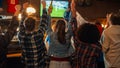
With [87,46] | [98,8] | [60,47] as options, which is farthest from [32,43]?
[98,8]

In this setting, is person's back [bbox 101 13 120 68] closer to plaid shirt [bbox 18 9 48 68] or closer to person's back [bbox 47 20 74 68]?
A: person's back [bbox 47 20 74 68]

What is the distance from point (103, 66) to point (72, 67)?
432mm

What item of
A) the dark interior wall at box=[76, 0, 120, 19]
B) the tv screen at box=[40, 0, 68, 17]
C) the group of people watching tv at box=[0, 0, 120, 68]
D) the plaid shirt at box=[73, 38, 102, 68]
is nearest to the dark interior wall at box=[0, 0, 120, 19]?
the dark interior wall at box=[76, 0, 120, 19]

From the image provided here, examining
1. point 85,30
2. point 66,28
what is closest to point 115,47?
point 85,30

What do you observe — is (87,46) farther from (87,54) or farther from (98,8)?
(98,8)

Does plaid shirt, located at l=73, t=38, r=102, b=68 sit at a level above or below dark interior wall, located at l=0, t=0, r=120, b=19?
below

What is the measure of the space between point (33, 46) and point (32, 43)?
35 mm

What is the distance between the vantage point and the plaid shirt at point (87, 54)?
2787 millimetres

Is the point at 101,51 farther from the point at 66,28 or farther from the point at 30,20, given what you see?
the point at 30,20

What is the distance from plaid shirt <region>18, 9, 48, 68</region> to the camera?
283cm

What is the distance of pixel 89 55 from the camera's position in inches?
110

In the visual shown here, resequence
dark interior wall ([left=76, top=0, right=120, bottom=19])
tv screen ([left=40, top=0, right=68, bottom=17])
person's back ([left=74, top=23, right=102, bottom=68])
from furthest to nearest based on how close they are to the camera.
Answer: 1. dark interior wall ([left=76, top=0, right=120, bottom=19])
2. tv screen ([left=40, top=0, right=68, bottom=17])
3. person's back ([left=74, top=23, right=102, bottom=68])

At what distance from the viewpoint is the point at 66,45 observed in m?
2.89

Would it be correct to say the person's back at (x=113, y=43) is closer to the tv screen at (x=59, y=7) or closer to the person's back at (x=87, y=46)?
the person's back at (x=87, y=46)
